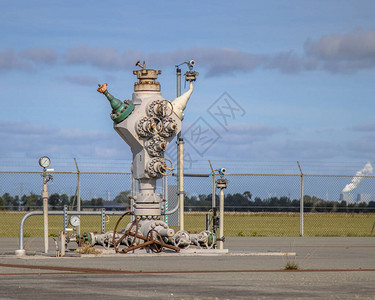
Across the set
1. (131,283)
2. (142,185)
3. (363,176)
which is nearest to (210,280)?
(131,283)

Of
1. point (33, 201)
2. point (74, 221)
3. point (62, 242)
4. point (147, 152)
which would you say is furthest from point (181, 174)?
point (33, 201)

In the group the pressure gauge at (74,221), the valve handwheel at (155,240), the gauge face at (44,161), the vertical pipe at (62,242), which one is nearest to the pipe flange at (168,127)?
the valve handwheel at (155,240)

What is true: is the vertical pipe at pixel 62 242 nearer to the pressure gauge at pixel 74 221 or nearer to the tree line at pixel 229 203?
the pressure gauge at pixel 74 221

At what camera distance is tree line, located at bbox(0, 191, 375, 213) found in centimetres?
3459

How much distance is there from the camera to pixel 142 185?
22969 millimetres

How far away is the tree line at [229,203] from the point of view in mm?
34594

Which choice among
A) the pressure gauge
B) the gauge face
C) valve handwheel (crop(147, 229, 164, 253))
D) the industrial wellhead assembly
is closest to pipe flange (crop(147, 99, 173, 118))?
the industrial wellhead assembly

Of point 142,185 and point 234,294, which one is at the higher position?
point 142,185

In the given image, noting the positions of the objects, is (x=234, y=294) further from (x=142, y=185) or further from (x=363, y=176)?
(x=363, y=176)

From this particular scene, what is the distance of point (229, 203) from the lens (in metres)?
39.2

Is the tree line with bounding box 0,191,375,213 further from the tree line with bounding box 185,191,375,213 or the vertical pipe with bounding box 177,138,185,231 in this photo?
the vertical pipe with bounding box 177,138,185,231

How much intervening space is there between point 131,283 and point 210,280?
58.2 inches

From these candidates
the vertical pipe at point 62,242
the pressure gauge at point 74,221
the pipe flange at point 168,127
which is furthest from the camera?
the pipe flange at point 168,127

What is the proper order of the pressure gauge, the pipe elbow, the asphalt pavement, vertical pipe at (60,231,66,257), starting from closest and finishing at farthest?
the asphalt pavement < vertical pipe at (60,231,66,257) < the pressure gauge < the pipe elbow
